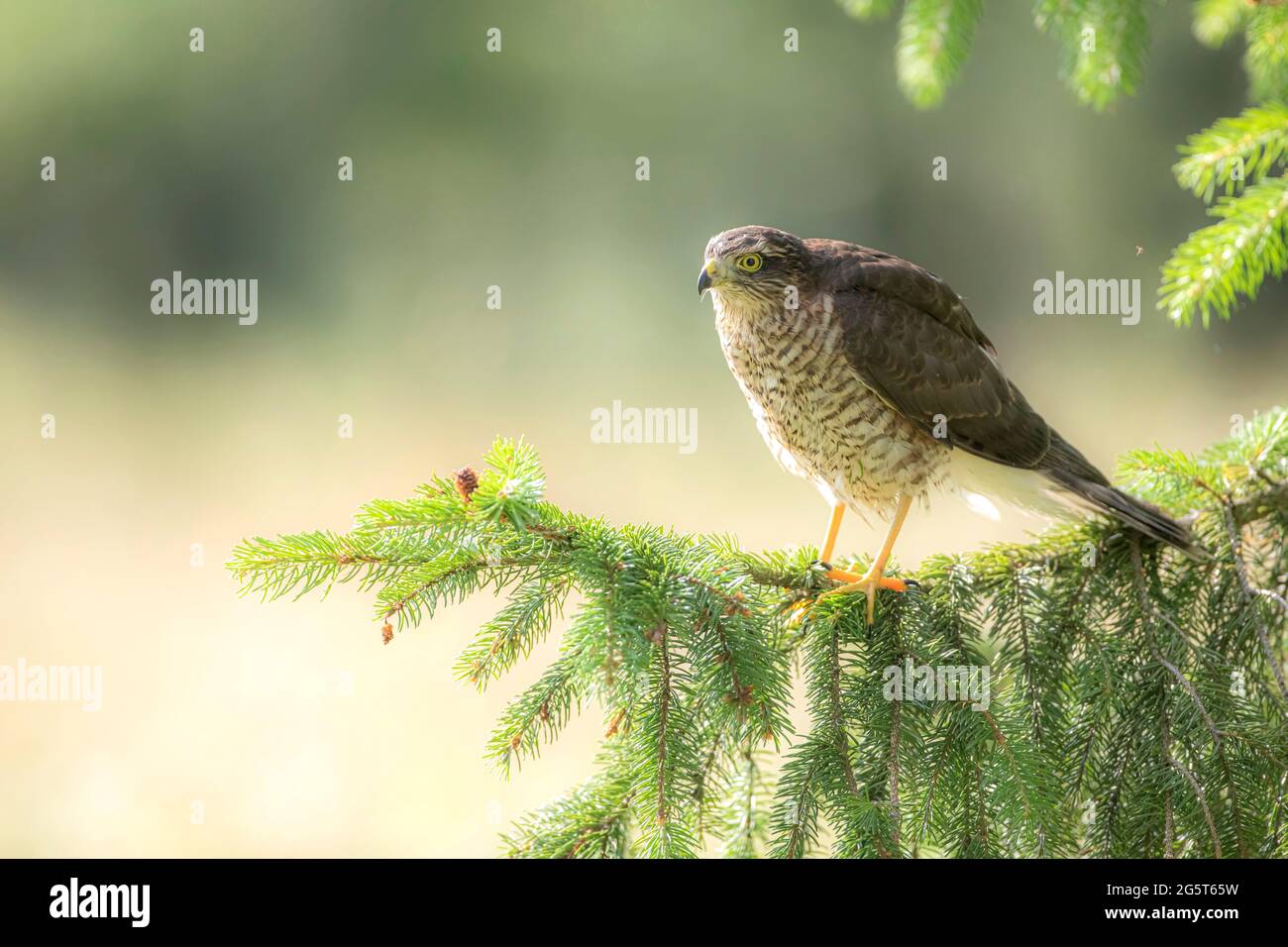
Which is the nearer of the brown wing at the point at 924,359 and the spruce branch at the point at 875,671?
the spruce branch at the point at 875,671

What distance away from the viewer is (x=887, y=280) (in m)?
2.49

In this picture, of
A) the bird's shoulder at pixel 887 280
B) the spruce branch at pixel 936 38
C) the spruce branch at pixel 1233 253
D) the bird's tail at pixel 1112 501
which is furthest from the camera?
the bird's shoulder at pixel 887 280

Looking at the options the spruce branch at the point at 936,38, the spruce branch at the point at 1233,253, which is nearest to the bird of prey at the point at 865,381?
the spruce branch at the point at 936,38

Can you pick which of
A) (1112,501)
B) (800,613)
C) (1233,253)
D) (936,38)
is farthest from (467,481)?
(1112,501)

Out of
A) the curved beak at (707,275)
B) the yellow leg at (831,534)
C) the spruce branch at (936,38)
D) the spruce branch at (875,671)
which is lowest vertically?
the spruce branch at (875,671)

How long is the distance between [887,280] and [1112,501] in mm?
721

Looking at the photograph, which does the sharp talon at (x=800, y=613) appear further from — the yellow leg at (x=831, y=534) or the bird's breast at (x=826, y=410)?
the bird's breast at (x=826, y=410)

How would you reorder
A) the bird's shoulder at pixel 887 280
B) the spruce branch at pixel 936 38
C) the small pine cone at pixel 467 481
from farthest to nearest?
the bird's shoulder at pixel 887 280 → the spruce branch at pixel 936 38 → the small pine cone at pixel 467 481

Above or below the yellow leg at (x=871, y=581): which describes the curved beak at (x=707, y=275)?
above

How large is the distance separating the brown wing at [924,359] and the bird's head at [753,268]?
104mm

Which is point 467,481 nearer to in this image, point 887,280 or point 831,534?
point 831,534

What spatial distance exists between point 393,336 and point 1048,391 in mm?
5171

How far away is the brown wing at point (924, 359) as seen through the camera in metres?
2.39

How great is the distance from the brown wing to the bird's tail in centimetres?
6
